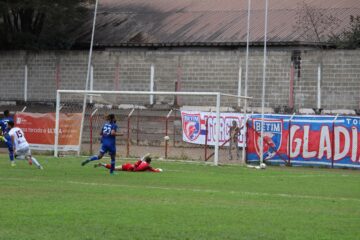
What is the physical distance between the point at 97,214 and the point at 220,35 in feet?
118

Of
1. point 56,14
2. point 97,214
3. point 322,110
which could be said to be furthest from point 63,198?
point 56,14

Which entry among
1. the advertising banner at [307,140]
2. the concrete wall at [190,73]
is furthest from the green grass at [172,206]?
the concrete wall at [190,73]

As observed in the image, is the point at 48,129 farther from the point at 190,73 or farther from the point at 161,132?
the point at 190,73

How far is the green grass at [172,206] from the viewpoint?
12.3m

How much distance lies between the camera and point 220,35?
4931 centimetres

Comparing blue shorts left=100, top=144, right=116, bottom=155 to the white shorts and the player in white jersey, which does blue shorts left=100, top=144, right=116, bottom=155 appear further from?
the white shorts

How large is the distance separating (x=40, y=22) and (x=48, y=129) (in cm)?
1750

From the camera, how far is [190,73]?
46656 millimetres

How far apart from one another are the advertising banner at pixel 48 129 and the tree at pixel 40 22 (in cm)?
1219

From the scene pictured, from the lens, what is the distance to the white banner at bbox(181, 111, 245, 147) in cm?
3741

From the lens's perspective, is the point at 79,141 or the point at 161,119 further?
the point at 161,119

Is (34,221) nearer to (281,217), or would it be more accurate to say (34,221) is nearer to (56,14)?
(281,217)

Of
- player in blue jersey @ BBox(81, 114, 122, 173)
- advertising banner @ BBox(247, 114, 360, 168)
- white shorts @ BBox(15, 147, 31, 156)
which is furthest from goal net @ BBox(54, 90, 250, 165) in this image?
player in blue jersey @ BBox(81, 114, 122, 173)

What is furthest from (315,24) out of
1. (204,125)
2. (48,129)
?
(48,129)
